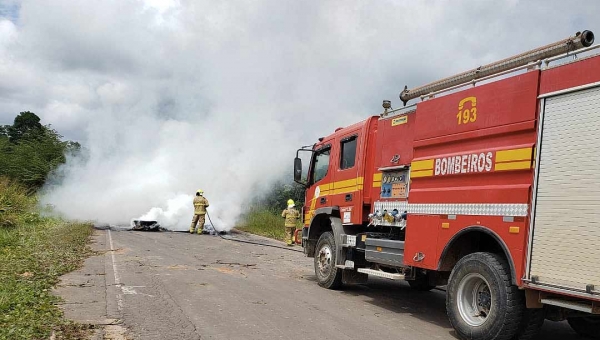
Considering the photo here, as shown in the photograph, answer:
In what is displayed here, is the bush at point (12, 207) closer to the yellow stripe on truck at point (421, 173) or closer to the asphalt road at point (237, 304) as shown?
the asphalt road at point (237, 304)

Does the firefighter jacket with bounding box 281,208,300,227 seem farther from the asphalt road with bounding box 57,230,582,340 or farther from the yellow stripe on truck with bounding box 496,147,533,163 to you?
the yellow stripe on truck with bounding box 496,147,533,163

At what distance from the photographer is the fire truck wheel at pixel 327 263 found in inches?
325

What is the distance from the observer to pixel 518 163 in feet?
16.0

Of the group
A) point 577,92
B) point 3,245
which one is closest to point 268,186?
point 3,245

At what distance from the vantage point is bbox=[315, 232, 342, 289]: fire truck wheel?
8.27m

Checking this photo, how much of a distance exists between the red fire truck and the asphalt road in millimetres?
611

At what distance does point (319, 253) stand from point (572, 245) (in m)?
5.16

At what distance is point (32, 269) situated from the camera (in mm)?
8391

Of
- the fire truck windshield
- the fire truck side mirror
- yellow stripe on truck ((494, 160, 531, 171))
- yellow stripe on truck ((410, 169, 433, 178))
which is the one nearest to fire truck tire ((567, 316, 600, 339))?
yellow stripe on truck ((494, 160, 531, 171))

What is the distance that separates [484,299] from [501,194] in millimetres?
1144

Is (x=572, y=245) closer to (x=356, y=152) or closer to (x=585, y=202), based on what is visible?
(x=585, y=202)

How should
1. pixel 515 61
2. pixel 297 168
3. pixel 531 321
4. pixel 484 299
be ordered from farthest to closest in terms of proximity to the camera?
pixel 297 168, pixel 515 61, pixel 484 299, pixel 531 321

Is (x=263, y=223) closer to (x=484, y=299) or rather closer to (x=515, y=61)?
(x=484, y=299)

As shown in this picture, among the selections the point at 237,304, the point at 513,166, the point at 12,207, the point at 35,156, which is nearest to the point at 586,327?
the point at 513,166
